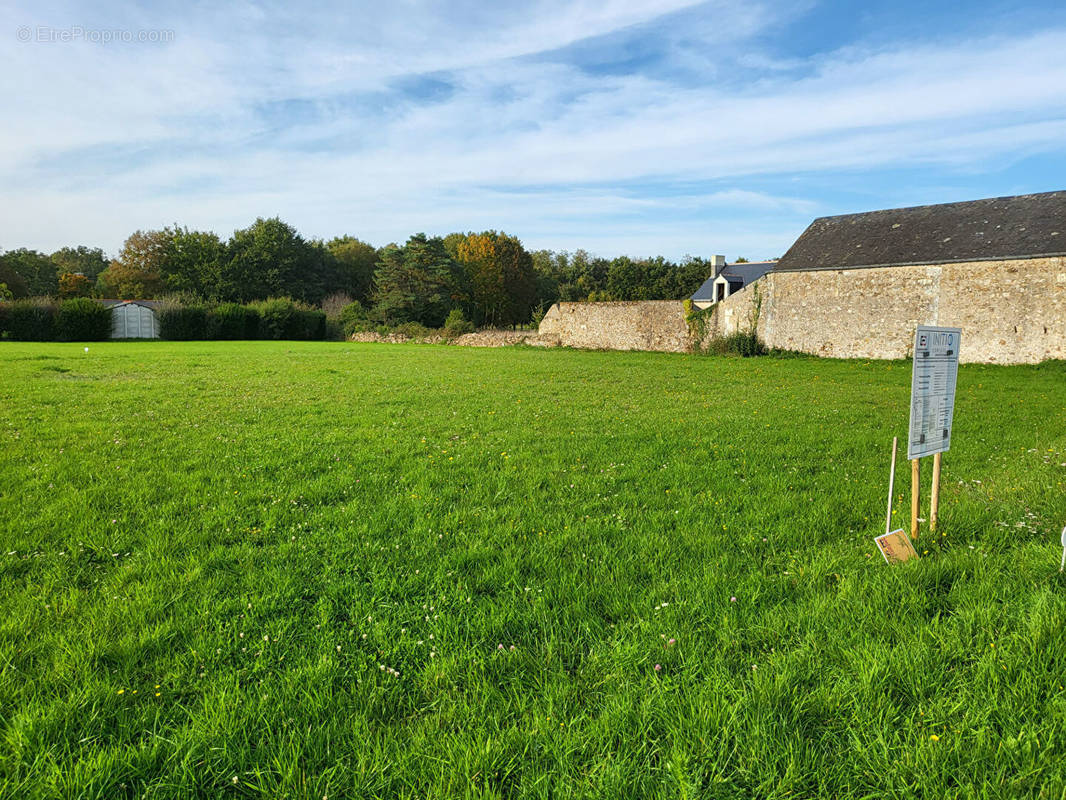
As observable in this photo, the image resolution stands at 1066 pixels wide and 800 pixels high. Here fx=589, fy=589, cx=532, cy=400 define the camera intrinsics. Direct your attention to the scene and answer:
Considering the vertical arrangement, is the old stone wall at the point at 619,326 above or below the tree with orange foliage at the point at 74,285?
below

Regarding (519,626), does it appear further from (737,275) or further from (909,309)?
(737,275)

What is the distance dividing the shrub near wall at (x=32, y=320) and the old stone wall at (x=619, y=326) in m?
35.2

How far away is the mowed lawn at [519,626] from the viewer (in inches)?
89.5

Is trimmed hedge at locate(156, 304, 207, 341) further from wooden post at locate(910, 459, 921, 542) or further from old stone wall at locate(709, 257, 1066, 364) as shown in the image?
wooden post at locate(910, 459, 921, 542)

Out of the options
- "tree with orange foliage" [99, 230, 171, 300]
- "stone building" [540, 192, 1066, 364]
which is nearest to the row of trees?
"tree with orange foliage" [99, 230, 171, 300]

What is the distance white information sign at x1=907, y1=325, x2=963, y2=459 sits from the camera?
405 centimetres

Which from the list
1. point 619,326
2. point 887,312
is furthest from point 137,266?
point 887,312

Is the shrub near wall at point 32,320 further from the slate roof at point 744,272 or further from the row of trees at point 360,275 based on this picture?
the slate roof at point 744,272

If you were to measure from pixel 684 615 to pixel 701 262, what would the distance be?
75.5m

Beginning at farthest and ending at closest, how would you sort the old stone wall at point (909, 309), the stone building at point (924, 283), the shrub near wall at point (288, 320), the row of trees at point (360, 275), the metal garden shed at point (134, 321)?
1. the row of trees at point (360, 275)
2. the shrub near wall at point (288, 320)
3. the metal garden shed at point (134, 321)
4. the stone building at point (924, 283)
5. the old stone wall at point (909, 309)

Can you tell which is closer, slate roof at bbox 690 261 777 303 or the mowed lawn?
the mowed lawn

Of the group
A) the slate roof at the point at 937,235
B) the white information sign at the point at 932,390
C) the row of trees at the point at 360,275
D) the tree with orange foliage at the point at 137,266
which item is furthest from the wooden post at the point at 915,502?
the tree with orange foliage at the point at 137,266

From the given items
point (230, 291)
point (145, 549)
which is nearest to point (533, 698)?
point (145, 549)

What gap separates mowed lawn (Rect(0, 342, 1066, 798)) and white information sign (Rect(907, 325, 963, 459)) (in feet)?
2.57
